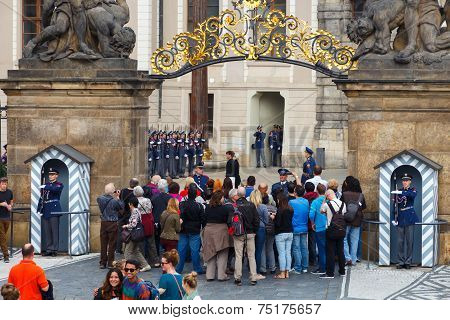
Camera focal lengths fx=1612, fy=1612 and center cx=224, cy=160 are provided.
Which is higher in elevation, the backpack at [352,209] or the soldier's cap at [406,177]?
the soldier's cap at [406,177]

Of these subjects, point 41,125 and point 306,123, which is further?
point 306,123

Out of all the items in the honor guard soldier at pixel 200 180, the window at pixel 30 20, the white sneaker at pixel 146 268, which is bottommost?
the white sneaker at pixel 146 268

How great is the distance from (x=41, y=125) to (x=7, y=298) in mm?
10371

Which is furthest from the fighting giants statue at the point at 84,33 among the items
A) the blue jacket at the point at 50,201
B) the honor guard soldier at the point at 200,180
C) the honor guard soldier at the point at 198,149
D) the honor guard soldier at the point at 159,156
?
the honor guard soldier at the point at 198,149

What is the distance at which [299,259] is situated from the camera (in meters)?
23.6

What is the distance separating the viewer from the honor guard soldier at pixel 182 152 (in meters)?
41.5

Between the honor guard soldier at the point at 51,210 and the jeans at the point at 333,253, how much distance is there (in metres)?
4.51

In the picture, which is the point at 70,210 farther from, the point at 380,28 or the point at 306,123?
the point at 306,123

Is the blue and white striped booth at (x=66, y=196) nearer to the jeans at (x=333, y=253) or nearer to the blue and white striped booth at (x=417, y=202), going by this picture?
the jeans at (x=333, y=253)

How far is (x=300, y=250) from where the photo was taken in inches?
934

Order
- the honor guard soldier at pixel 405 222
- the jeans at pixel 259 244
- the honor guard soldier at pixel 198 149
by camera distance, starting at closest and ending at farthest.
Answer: the jeans at pixel 259 244 < the honor guard soldier at pixel 405 222 < the honor guard soldier at pixel 198 149

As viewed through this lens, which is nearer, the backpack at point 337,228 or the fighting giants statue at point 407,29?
the backpack at point 337,228

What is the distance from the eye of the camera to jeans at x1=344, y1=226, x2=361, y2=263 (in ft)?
78.8

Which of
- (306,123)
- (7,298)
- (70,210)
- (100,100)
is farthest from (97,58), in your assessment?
(306,123)
